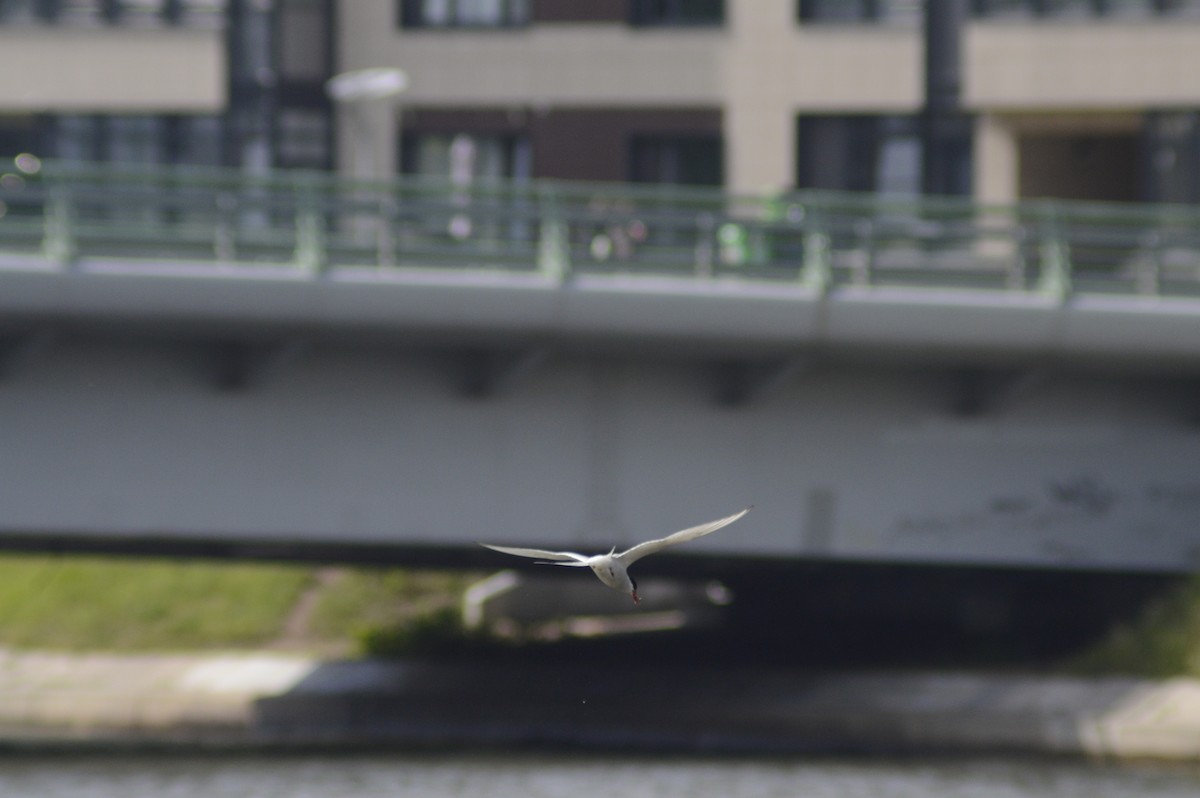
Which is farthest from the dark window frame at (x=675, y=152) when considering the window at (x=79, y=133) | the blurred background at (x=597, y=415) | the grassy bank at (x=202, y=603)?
the window at (x=79, y=133)

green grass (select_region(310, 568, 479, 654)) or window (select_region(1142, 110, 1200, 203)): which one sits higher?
window (select_region(1142, 110, 1200, 203))

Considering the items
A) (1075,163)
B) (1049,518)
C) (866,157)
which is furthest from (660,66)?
(1049,518)

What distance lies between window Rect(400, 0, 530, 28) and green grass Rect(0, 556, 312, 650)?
10.2 m

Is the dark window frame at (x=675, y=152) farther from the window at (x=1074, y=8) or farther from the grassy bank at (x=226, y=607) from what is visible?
the grassy bank at (x=226, y=607)

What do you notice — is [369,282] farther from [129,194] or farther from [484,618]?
[484,618]

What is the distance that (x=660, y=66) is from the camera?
33.2 metres

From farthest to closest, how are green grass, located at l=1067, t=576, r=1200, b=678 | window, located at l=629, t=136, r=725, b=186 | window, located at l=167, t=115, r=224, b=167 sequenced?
window, located at l=167, t=115, r=224, b=167 < window, located at l=629, t=136, r=725, b=186 < green grass, located at l=1067, t=576, r=1200, b=678

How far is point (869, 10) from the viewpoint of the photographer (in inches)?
1297

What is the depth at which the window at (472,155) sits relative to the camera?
1342 inches

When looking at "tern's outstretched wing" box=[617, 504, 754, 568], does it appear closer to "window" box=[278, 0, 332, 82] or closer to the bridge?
the bridge

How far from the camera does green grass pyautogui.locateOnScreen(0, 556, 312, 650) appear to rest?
31.8 metres

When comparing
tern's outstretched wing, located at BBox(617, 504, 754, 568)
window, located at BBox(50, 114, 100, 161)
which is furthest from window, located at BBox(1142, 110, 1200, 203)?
tern's outstretched wing, located at BBox(617, 504, 754, 568)

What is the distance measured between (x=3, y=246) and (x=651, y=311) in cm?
759

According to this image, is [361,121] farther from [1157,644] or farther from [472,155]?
[1157,644]
